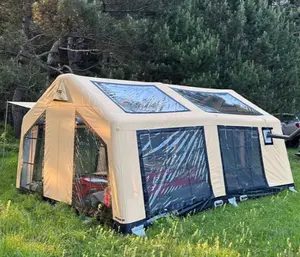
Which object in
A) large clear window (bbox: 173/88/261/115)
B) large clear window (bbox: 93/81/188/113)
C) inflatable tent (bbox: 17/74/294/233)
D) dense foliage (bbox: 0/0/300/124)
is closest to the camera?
inflatable tent (bbox: 17/74/294/233)

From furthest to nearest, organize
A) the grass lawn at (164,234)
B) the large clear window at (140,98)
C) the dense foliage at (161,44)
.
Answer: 1. the dense foliage at (161,44)
2. the large clear window at (140,98)
3. the grass lawn at (164,234)

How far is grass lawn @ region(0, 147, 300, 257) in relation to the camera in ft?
11.9

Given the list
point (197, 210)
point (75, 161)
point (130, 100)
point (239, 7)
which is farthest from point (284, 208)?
point (239, 7)

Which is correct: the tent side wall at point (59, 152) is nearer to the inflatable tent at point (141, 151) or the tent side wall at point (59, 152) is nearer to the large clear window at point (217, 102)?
the inflatable tent at point (141, 151)

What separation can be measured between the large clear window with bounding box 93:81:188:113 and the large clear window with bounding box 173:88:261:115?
1.82ft

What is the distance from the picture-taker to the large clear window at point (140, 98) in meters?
5.49

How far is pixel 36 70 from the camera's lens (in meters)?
10.1

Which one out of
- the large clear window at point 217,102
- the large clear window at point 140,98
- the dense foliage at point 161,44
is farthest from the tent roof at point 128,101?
the dense foliage at point 161,44

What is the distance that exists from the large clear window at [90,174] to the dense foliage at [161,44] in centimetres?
407

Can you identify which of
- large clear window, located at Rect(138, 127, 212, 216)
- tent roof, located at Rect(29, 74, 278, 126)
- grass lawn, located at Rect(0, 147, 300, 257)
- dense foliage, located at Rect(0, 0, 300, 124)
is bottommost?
grass lawn, located at Rect(0, 147, 300, 257)

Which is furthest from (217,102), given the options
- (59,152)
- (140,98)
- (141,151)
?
(59,152)

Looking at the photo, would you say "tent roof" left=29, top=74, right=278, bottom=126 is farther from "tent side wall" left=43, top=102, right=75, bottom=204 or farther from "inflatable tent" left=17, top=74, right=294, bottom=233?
"tent side wall" left=43, top=102, right=75, bottom=204

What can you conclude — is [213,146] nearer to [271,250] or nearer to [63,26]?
[271,250]

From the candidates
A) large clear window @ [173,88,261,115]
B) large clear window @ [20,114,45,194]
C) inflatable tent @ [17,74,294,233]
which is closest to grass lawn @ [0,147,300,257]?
inflatable tent @ [17,74,294,233]
